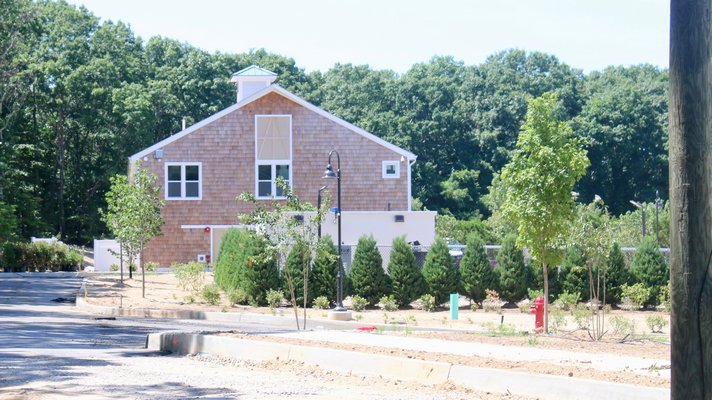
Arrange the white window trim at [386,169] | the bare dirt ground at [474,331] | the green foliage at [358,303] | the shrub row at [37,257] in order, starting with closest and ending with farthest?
the bare dirt ground at [474,331] < the green foliage at [358,303] < the white window trim at [386,169] < the shrub row at [37,257]

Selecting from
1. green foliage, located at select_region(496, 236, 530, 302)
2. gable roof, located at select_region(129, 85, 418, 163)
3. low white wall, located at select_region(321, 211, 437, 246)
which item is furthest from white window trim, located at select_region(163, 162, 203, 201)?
green foliage, located at select_region(496, 236, 530, 302)

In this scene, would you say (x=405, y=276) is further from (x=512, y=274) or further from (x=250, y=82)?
(x=250, y=82)

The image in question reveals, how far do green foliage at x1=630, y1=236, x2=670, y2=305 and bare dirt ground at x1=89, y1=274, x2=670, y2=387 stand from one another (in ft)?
5.96

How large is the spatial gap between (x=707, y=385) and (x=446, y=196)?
75.0 metres

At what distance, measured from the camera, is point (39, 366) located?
44.2 feet

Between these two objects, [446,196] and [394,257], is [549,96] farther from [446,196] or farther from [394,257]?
[446,196]

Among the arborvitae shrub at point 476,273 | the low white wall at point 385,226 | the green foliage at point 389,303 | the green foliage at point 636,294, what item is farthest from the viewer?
the low white wall at point 385,226

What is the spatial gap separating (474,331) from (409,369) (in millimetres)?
9415

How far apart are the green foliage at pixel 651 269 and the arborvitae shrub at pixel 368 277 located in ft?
25.5

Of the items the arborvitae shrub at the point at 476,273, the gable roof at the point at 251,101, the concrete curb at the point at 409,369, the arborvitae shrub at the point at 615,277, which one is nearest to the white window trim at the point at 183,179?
the gable roof at the point at 251,101

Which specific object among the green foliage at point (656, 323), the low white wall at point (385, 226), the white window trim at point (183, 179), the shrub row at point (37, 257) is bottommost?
the green foliage at point (656, 323)

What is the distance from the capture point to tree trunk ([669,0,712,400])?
6766 millimetres

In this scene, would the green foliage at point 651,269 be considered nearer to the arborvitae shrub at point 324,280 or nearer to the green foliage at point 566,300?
the green foliage at point 566,300

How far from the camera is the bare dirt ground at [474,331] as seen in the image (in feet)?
39.3
